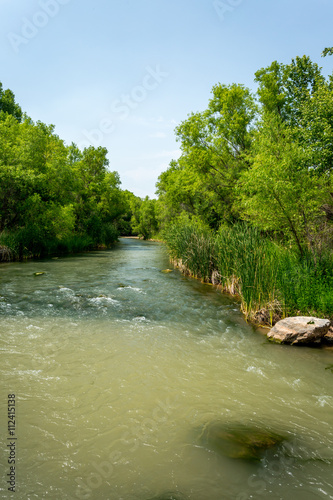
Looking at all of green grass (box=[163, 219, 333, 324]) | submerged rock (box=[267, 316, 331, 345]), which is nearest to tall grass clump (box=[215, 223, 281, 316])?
green grass (box=[163, 219, 333, 324])

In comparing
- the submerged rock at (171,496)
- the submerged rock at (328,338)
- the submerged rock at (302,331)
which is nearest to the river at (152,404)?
the submerged rock at (171,496)

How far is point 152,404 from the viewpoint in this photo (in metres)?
4.00

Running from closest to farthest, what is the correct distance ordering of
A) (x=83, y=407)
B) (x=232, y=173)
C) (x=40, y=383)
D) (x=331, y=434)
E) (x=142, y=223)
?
(x=331, y=434) < (x=83, y=407) < (x=40, y=383) < (x=232, y=173) < (x=142, y=223)

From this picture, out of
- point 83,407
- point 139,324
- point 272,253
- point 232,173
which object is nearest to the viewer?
point 83,407

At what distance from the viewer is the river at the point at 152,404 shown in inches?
108

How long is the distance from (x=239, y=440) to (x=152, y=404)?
1264 millimetres

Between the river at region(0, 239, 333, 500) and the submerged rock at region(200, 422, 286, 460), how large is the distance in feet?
0.33

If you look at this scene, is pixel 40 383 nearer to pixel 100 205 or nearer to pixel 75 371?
pixel 75 371

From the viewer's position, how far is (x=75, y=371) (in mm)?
4871

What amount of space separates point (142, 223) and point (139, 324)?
208 ft

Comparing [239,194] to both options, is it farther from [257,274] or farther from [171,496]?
[171,496]

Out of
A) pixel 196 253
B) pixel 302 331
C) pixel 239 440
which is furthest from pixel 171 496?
pixel 196 253

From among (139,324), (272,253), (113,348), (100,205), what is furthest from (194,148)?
(100,205)

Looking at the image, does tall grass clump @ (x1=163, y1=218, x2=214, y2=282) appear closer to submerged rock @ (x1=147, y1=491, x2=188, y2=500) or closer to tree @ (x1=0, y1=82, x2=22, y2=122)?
submerged rock @ (x1=147, y1=491, x2=188, y2=500)
